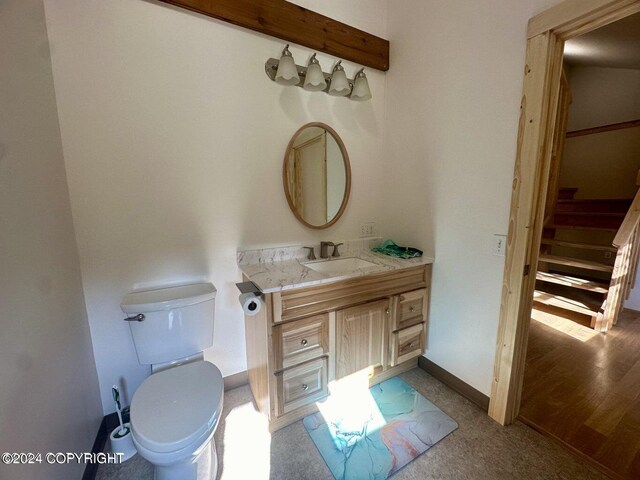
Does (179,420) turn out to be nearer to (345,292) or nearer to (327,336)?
(327,336)

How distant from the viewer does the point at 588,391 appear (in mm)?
1798

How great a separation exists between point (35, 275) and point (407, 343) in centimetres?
199

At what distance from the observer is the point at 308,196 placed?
6.44 ft

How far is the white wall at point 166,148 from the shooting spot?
133cm

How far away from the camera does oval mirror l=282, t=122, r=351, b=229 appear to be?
1.87 metres

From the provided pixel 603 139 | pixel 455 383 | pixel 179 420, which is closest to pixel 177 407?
pixel 179 420

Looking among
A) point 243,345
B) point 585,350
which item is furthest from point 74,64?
point 585,350

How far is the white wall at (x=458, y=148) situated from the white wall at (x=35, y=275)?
6.73 ft

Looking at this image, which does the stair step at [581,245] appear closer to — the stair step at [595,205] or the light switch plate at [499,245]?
the stair step at [595,205]

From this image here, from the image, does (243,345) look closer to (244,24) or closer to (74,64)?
(74,64)

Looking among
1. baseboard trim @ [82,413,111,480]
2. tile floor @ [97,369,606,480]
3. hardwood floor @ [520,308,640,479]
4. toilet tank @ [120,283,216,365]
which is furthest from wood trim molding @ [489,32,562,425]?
baseboard trim @ [82,413,111,480]

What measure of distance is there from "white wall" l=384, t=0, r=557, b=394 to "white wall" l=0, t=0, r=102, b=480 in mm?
2050

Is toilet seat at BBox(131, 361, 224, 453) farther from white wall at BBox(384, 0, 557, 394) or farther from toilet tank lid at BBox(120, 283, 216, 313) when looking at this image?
white wall at BBox(384, 0, 557, 394)

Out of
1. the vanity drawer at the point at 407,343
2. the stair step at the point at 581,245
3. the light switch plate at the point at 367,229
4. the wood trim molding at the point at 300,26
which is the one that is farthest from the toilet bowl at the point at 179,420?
the stair step at the point at 581,245
